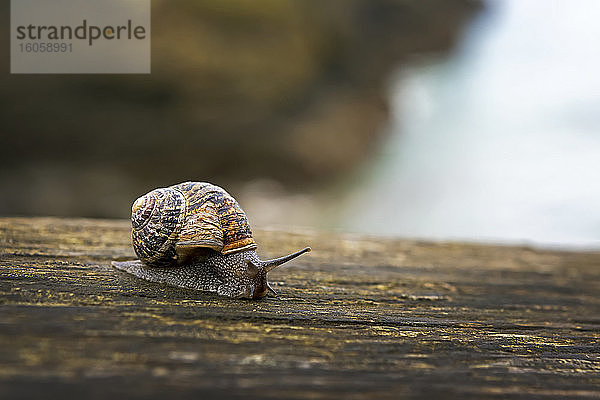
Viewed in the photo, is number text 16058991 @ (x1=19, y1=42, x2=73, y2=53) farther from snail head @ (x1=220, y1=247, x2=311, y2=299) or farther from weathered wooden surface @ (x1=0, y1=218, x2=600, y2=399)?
snail head @ (x1=220, y1=247, x2=311, y2=299)

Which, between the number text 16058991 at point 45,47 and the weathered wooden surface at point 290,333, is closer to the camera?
the weathered wooden surface at point 290,333

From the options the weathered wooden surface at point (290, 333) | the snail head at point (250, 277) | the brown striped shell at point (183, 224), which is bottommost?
the weathered wooden surface at point (290, 333)

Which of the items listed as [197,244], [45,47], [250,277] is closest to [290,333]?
[250,277]

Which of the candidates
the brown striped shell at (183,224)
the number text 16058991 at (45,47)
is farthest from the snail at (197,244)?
the number text 16058991 at (45,47)

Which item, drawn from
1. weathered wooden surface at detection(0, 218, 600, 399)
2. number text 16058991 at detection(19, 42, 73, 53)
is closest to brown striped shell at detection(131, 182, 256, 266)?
weathered wooden surface at detection(0, 218, 600, 399)

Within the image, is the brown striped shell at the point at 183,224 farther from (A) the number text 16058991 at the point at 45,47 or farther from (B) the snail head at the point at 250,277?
(A) the number text 16058991 at the point at 45,47

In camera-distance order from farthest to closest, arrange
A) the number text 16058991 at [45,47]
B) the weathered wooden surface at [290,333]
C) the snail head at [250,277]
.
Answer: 1. the number text 16058991 at [45,47]
2. the snail head at [250,277]
3. the weathered wooden surface at [290,333]

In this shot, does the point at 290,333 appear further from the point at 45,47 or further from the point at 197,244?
the point at 45,47
